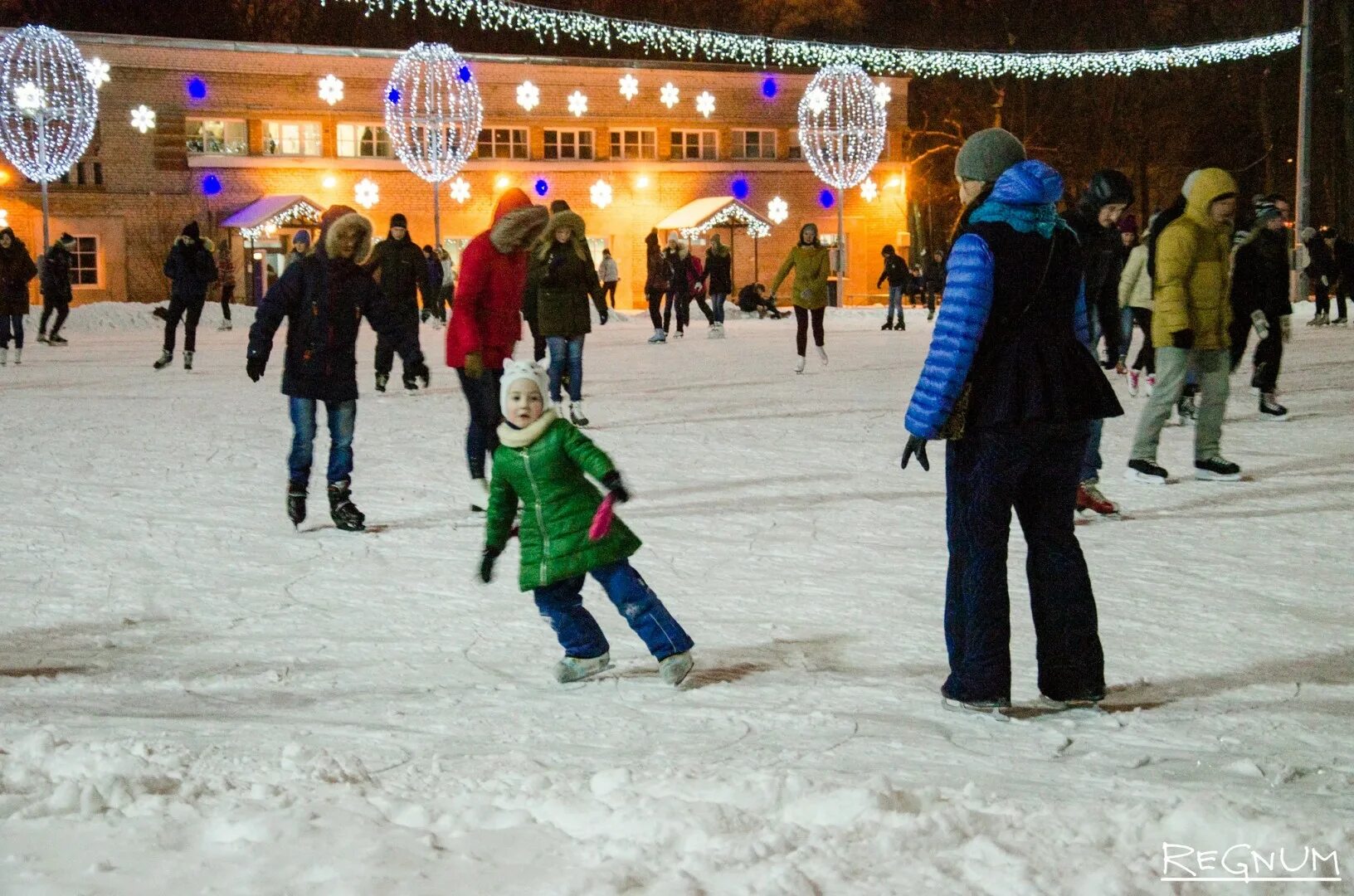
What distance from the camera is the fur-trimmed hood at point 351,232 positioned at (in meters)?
7.46

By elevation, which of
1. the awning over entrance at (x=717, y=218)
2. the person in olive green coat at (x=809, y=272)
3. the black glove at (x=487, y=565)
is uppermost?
the awning over entrance at (x=717, y=218)

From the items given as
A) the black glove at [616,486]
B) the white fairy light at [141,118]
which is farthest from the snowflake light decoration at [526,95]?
the black glove at [616,486]

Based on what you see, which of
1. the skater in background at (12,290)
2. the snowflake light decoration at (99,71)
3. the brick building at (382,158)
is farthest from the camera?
the brick building at (382,158)

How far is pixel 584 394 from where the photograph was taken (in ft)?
45.5

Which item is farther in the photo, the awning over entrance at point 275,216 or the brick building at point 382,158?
the brick building at point 382,158

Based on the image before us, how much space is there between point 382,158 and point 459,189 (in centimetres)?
229

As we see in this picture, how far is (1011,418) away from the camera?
160 inches

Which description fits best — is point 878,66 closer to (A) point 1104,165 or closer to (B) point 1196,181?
(A) point 1104,165

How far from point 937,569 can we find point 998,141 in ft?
8.13

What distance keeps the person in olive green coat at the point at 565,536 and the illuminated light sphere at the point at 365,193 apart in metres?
38.6

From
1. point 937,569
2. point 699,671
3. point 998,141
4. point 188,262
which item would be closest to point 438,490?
point 937,569

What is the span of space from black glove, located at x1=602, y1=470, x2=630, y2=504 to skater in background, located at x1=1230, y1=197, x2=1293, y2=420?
19.0ft

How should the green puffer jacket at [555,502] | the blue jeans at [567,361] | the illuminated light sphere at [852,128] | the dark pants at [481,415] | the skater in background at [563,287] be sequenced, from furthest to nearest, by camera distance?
the illuminated light sphere at [852,128] → the blue jeans at [567,361] → the skater in background at [563,287] → the dark pants at [481,415] → the green puffer jacket at [555,502]

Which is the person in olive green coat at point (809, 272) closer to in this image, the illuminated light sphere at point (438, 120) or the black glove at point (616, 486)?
the black glove at point (616, 486)
